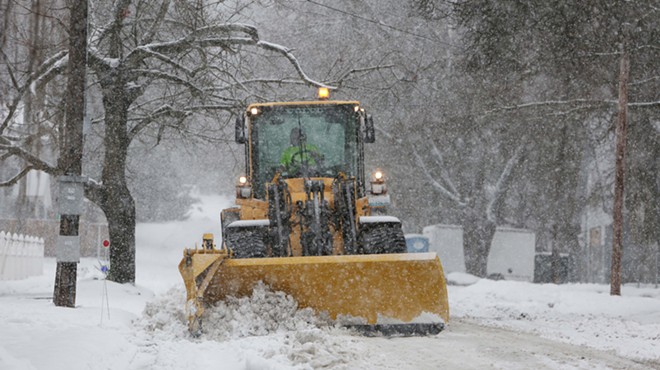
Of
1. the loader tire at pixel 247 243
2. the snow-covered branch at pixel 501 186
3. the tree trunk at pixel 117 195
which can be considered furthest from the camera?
the snow-covered branch at pixel 501 186

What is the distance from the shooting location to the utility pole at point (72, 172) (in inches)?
479

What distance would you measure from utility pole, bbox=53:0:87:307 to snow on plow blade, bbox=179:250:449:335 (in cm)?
362

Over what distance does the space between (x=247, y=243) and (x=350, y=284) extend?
1.44 meters

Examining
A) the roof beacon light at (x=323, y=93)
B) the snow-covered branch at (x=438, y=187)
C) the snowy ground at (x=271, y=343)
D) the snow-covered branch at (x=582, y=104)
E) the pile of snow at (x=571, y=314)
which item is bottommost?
the pile of snow at (x=571, y=314)

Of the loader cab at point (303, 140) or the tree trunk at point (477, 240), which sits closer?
the loader cab at point (303, 140)

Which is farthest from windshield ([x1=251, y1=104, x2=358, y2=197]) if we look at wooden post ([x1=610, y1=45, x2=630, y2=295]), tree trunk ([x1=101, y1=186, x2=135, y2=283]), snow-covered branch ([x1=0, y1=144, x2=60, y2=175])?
wooden post ([x1=610, y1=45, x2=630, y2=295])

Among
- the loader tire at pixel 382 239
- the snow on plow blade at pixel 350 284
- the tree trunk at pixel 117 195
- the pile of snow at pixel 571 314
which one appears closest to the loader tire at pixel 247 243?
the snow on plow blade at pixel 350 284

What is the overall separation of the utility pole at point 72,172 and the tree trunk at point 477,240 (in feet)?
71.8

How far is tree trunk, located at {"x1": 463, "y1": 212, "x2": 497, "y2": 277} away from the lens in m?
32.2

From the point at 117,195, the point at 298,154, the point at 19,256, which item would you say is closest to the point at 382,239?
the point at 298,154

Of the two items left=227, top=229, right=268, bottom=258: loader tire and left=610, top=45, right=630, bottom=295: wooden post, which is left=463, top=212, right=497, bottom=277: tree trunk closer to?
left=610, top=45, right=630, bottom=295: wooden post

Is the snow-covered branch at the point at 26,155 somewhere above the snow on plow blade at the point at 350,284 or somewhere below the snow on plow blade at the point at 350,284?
above

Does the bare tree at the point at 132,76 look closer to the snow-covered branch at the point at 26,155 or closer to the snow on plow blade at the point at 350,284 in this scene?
the snow-covered branch at the point at 26,155

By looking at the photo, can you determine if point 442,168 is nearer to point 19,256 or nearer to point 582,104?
point 582,104
